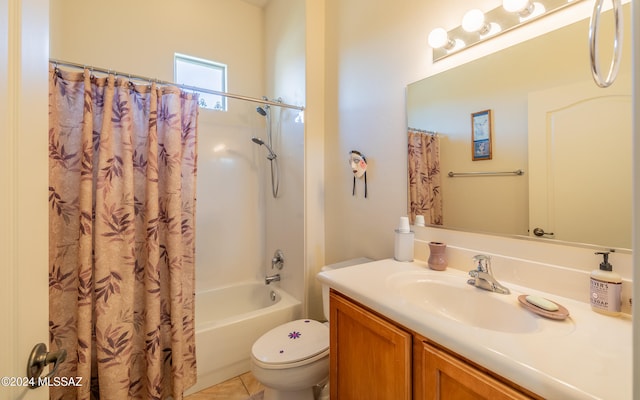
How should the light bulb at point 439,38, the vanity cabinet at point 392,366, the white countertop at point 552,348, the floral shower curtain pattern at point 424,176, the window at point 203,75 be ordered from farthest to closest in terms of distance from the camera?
the window at point 203,75 < the floral shower curtain pattern at point 424,176 < the light bulb at point 439,38 < the vanity cabinet at point 392,366 < the white countertop at point 552,348

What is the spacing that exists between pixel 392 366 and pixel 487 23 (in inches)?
54.0

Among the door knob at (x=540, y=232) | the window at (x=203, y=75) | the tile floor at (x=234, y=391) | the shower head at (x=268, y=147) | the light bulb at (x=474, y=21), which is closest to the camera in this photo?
the door knob at (x=540, y=232)

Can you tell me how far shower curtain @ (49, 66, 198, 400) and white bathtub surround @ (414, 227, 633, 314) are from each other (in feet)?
4.83

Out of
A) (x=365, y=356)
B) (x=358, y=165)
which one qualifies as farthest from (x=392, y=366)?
(x=358, y=165)

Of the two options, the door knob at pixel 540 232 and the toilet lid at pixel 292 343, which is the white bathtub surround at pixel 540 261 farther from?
the toilet lid at pixel 292 343

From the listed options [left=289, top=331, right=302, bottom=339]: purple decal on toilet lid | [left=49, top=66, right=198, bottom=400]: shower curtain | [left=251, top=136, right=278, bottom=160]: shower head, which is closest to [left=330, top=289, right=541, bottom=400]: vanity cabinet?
[left=289, top=331, right=302, bottom=339]: purple decal on toilet lid

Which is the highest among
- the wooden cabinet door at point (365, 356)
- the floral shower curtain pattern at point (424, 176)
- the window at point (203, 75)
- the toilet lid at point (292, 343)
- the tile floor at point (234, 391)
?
the window at point (203, 75)

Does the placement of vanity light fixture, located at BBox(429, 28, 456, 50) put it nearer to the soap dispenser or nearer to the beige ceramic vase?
the beige ceramic vase

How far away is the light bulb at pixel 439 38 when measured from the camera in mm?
1178

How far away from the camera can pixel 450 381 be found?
2.16 feet

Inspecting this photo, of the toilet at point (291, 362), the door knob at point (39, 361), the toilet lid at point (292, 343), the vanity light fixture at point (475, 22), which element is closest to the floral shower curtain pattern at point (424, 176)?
the vanity light fixture at point (475, 22)

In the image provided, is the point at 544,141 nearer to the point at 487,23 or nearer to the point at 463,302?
the point at 487,23

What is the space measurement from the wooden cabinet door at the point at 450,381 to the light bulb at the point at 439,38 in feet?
4.12

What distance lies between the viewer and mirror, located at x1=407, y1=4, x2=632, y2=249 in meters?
0.79
